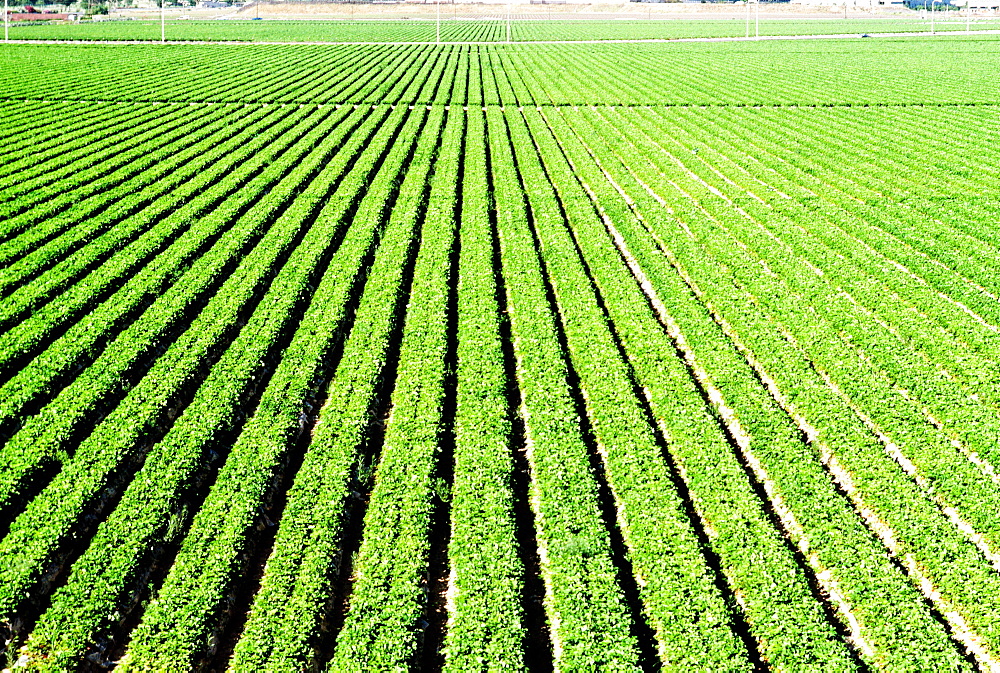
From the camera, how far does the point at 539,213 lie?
2009cm

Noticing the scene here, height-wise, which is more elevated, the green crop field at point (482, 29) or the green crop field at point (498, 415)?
the green crop field at point (482, 29)

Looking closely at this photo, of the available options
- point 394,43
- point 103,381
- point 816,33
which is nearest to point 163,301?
point 103,381

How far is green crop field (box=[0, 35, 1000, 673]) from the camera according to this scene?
7461 millimetres

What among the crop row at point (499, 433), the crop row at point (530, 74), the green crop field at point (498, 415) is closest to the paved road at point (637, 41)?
the crop row at point (530, 74)

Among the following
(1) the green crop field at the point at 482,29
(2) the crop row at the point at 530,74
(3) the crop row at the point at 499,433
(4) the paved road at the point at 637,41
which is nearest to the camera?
(3) the crop row at the point at 499,433

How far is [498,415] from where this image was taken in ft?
35.4

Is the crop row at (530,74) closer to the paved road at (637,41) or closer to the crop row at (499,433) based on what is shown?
the paved road at (637,41)

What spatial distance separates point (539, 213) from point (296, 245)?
6.39m

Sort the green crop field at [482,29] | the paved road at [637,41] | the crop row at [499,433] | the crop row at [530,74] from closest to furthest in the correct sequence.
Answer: the crop row at [499,433] → the crop row at [530,74] → the paved road at [637,41] → the green crop field at [482,29]

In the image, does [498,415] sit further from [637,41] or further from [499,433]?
[637,41]

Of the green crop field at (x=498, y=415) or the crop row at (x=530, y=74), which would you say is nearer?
the green crop field at (x=498, y=415)

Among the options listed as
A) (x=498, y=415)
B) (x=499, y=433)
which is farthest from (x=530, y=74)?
(x=499, y=433)

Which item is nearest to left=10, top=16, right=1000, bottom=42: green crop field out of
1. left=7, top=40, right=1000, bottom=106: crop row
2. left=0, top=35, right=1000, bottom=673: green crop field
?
left=7, top=40, right=1000, bottom=106: crop row

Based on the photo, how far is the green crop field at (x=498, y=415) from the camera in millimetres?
7461
